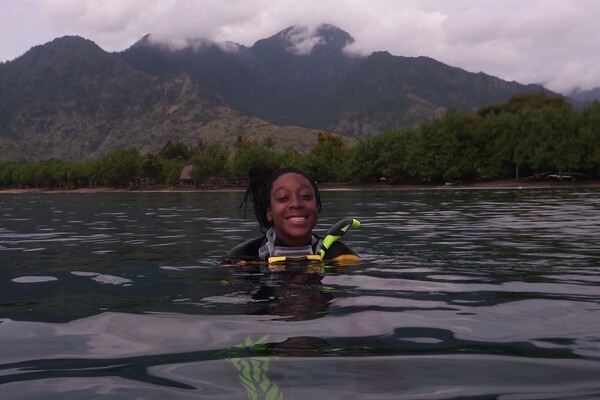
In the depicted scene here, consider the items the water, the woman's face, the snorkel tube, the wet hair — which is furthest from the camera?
the wet hair

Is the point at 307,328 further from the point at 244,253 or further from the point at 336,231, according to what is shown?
the point at 244,253

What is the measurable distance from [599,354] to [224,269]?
4.85 metres

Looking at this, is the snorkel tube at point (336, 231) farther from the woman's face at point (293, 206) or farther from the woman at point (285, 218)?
the woman's face at point (293, 206)

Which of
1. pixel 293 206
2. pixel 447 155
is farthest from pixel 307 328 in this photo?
pixel 447 155

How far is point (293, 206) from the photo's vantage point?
22.0ft

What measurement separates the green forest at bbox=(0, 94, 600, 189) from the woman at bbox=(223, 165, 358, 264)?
193 ft

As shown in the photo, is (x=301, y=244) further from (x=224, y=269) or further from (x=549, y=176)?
Answer: (x=549, y=176)

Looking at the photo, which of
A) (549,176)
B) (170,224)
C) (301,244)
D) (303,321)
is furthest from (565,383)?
(549,176)

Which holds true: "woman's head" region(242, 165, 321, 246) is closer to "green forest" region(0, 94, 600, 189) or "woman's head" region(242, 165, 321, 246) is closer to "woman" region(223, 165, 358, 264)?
"woman" region(223, 165, 358, 264)

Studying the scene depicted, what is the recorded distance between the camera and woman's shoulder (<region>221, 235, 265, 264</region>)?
7.50 metres

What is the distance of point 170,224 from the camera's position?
17.5 meters

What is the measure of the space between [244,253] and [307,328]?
3526 millimetres

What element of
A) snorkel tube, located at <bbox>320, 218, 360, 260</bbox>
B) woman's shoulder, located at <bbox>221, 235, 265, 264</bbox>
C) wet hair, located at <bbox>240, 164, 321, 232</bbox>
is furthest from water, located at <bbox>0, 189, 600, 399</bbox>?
wet hair, located at <bbox>240, 164, 321, 232</bbox>

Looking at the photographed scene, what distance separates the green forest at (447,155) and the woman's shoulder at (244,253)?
194 ft
